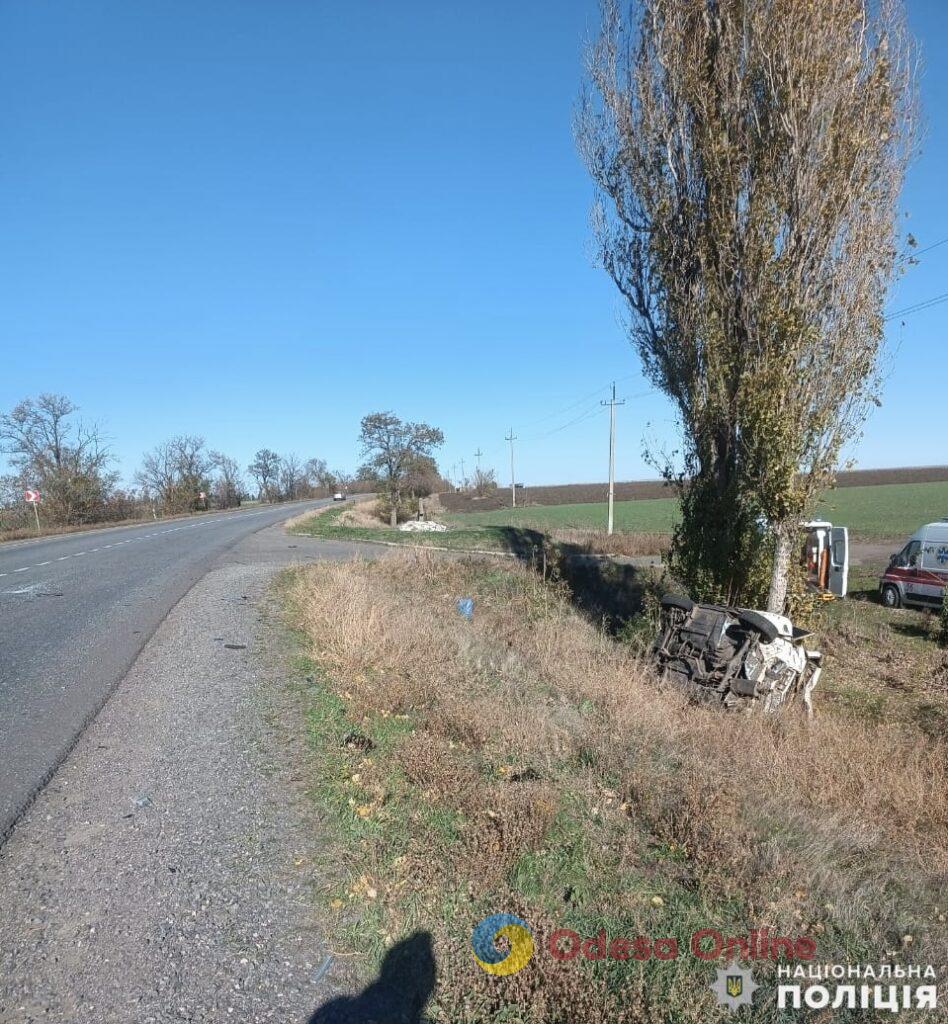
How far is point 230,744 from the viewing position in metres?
4.74

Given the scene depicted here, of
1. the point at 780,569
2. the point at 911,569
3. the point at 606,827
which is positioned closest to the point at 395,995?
the point at 606,827

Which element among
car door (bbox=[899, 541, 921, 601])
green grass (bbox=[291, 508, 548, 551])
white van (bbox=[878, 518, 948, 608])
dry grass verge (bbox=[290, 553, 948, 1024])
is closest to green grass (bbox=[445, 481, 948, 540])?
green grass (bbox=[291, 508, 548, 551])

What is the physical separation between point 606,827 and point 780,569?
670cm

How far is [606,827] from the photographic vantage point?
369 cm

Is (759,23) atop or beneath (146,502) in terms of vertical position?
atop

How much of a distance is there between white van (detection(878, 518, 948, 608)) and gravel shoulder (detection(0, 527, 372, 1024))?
16374 millimetres

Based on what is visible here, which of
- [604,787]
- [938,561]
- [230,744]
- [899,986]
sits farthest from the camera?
[938,561]

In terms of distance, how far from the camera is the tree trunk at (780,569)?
29.6ft

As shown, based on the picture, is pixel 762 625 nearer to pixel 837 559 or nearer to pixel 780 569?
pixel 780 569

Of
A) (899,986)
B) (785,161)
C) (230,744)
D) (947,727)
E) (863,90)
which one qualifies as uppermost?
(863,90)

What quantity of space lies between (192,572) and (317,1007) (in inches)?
517

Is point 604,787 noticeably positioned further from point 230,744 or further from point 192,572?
point 192,572

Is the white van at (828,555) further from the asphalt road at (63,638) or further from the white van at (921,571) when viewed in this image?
the asphalt road at (63,638)

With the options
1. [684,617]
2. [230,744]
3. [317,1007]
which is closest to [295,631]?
[230,744]
